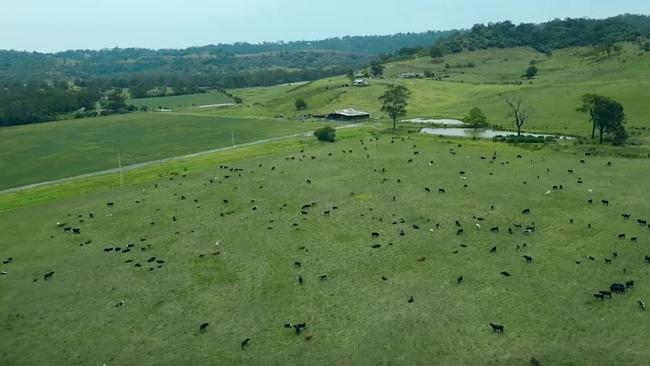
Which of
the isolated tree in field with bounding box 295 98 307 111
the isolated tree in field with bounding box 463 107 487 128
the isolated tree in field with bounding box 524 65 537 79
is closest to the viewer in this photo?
the isolated tree in field with bounding box 463 107 487 128

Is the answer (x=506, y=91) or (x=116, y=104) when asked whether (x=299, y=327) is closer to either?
(x=506, y=91)

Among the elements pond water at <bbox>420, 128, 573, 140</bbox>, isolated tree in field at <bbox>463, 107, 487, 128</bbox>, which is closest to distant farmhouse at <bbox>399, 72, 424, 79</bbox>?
isolated tree in field at <bbox>463, 107, 487, 128</bbox>

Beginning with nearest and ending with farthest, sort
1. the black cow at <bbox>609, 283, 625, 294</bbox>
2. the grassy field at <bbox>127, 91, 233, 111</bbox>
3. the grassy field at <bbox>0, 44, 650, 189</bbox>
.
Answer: the black cow at <bbox>609, 283, 625, 294</bbox>
the grassy field at <bbox>0, 44, 650, 189</bbox>
the grassy field at <bbox>127, 91, 233, 111</bbox>

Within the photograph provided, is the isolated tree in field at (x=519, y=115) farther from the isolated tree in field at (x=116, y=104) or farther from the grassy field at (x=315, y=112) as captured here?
the isolated tree in field at (x=116, y=104)

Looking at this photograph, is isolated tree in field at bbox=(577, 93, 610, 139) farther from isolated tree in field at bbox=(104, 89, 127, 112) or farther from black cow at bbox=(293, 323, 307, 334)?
isolated tree in field at bbox=(104, 89, 127, 112)

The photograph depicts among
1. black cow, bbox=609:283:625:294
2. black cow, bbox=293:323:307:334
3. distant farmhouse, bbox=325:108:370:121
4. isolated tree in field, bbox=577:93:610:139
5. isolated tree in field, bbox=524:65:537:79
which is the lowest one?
black cow, bbox=293:323:307:334
